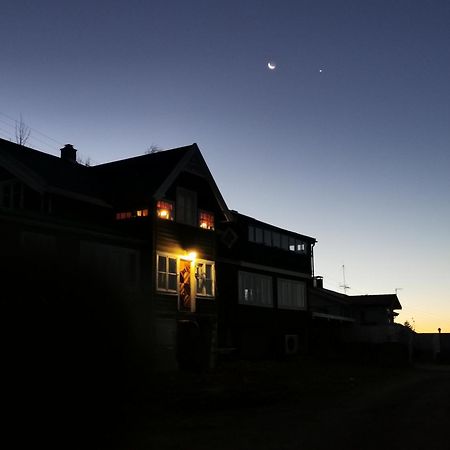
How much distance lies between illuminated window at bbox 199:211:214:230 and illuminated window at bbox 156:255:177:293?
2978 millimetres

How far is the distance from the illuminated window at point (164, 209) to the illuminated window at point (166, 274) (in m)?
→ 1.82

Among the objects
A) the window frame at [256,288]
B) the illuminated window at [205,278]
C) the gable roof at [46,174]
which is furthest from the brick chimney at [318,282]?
the gable roof at [46,174]

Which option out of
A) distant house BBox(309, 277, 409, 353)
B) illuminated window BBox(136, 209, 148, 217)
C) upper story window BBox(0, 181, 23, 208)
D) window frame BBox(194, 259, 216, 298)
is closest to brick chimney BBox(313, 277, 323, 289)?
distant house BBox(309, 277, 409, 353)

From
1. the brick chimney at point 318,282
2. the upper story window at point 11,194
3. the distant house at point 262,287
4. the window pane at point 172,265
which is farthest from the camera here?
the brick chimney at point 318,282

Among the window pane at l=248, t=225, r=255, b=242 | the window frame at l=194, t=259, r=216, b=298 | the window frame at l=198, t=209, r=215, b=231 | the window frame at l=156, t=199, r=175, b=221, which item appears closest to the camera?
the window frame at l=156, t=199, r=175, b=221

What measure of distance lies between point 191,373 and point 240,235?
443 inches

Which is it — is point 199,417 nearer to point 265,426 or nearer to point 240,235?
point 265,426

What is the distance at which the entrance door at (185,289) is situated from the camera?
95.8 ft

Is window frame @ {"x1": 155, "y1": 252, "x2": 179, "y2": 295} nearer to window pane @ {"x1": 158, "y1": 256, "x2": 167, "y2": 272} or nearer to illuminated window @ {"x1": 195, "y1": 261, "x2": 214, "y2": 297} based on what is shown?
window pane @ {"x1": 158, "y1": 256, "x2": 167, "y2": 272}

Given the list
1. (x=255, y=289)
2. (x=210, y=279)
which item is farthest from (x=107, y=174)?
(x=255, y=289)

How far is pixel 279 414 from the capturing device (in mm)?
16109

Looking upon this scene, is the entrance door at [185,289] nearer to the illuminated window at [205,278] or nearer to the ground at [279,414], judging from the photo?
the illuminated window at [205,278]

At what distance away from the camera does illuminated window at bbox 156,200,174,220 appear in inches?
1095

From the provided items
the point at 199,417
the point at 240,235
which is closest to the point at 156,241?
the point at 240,235
